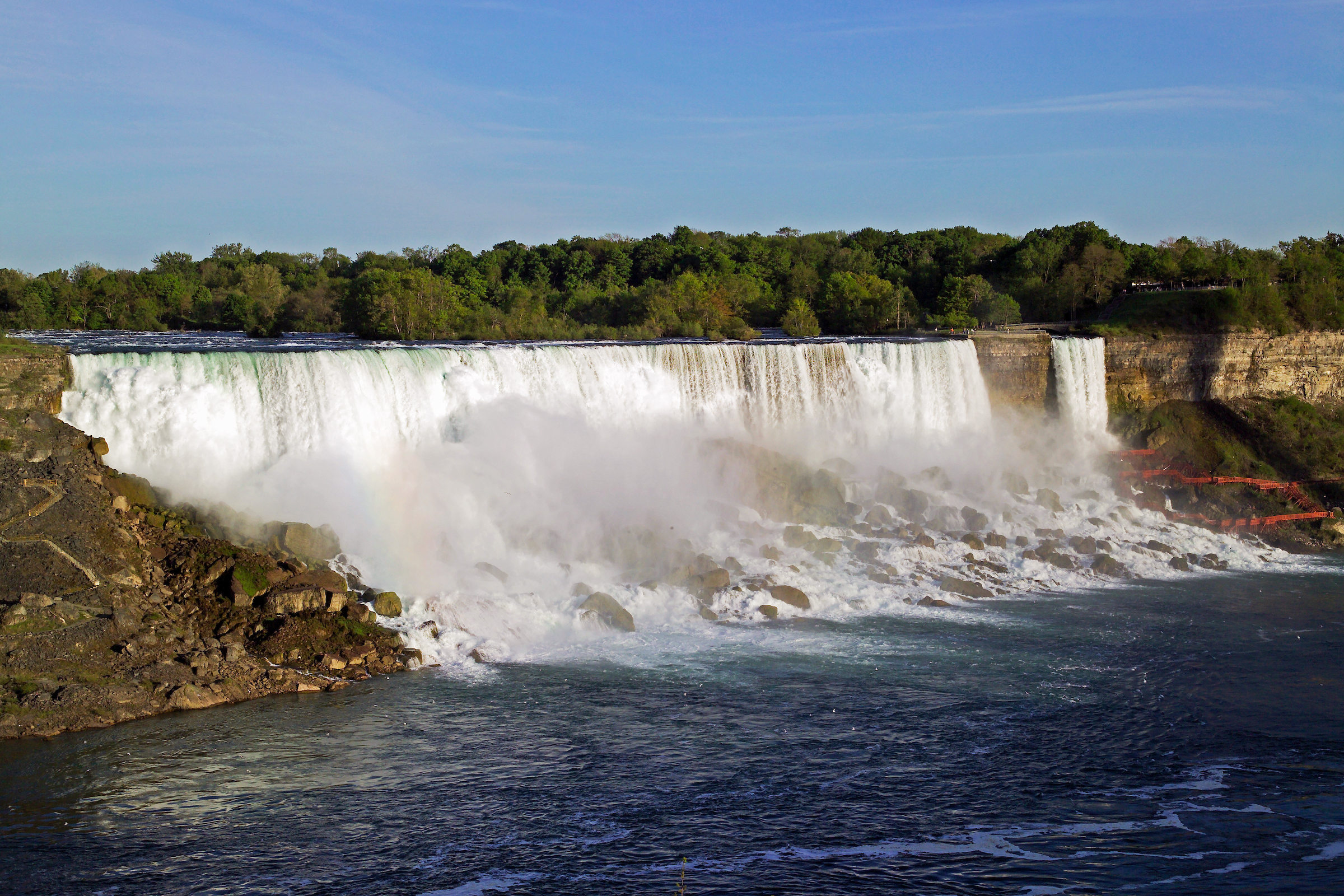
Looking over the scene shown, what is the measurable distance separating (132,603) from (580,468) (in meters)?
12.2

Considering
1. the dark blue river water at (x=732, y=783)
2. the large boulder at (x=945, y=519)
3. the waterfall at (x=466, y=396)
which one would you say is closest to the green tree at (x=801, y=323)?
the waterfall at (x=466, y=396)

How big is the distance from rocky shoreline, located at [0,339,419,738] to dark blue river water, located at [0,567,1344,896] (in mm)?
606

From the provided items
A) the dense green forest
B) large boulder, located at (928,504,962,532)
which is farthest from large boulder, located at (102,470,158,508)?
the dense green forest

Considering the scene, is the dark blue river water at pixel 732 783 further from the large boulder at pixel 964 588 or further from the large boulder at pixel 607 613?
the large boulder at pixel 964 588

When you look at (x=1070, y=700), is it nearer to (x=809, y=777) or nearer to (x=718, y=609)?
(x=809, y=777)

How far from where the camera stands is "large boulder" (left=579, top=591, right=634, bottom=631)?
2088 cm

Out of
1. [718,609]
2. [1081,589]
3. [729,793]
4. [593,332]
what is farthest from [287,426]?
[593,332]

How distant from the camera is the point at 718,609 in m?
22.2

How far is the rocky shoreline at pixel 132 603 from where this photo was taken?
51.4 ft

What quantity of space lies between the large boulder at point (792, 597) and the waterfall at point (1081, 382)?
20.2m

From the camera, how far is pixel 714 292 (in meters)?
56.2

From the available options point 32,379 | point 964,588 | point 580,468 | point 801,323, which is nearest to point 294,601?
point 32,379

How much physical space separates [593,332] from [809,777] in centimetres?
3724

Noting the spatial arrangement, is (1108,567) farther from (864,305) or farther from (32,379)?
(864,305)
